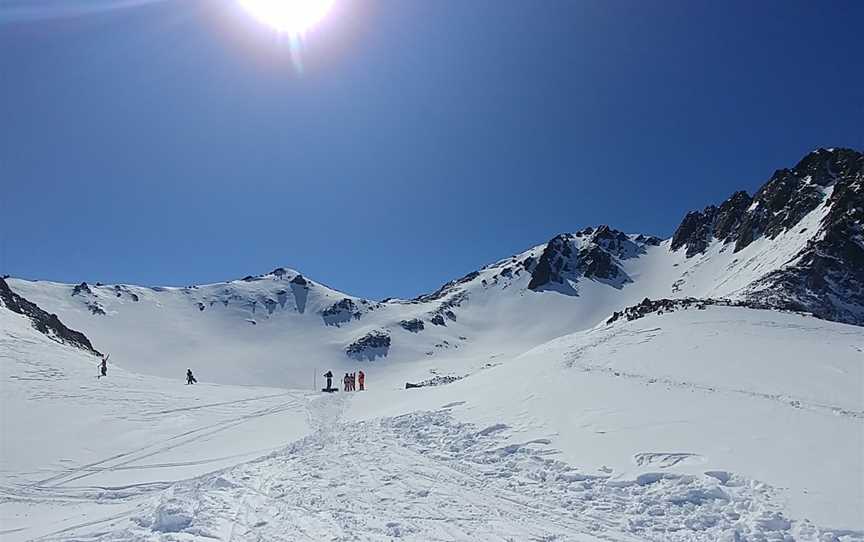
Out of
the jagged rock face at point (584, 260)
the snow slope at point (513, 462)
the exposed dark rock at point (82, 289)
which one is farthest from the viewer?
the jagged rock face at point (584, 260)

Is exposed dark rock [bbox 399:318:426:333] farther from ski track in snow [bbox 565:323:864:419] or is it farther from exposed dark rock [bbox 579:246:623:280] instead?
ski track in snow [bbox 565:323:864:419]

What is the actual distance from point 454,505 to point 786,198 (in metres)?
116

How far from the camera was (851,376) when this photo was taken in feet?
52.4

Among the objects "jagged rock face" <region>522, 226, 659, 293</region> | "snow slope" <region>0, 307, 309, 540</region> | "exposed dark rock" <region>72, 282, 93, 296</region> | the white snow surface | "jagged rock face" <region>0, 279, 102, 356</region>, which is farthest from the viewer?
"jagged rock face" <region>522, 226, 659, 293</region>

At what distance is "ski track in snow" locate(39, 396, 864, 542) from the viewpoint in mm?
7523

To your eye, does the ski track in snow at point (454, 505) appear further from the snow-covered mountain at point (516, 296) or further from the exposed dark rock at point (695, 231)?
the exposed dark rock at point (695, 231)

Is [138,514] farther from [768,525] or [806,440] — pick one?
[806,440]

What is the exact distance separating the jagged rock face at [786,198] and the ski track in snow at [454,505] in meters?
81.8

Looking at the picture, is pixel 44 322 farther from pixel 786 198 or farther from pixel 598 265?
pixel 598 265

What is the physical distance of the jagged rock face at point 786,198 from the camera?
84375 millimetres

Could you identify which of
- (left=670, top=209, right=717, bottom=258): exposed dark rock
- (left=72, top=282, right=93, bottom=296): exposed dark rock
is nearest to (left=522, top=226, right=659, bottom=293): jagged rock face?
(left=670, top=209, right=717, bottom=258): exposed dark rock

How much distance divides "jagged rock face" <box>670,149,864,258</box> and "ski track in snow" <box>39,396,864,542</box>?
3220 inches

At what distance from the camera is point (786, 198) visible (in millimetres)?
97625

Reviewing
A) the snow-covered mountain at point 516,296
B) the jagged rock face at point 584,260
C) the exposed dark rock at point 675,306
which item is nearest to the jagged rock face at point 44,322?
the snow-covered mountain at point 516,296
